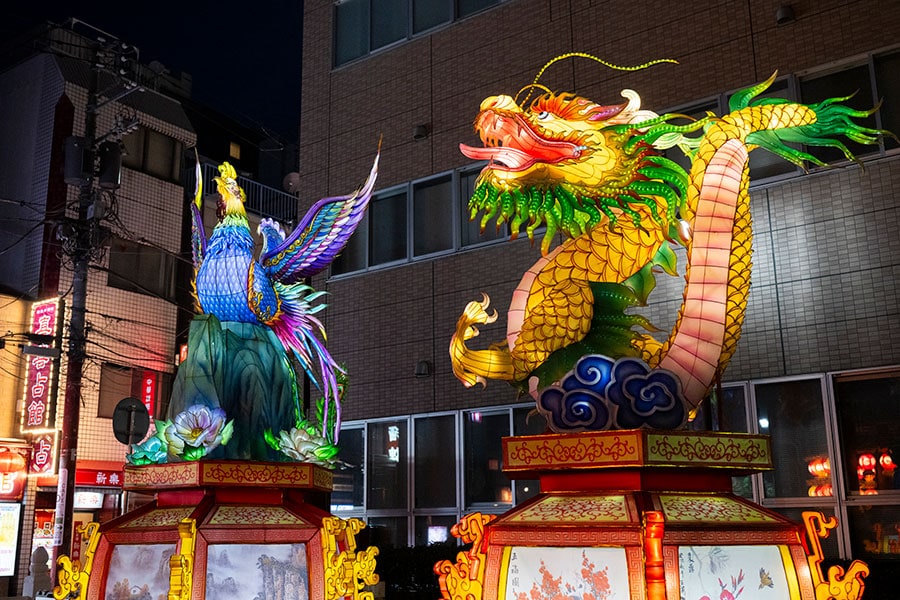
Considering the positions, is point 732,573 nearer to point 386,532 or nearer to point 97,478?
point 386,532

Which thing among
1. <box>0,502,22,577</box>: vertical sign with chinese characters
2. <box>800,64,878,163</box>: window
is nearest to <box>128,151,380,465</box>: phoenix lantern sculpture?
<box>800,64,878,163</box>: window

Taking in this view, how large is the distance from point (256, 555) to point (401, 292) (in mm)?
6505

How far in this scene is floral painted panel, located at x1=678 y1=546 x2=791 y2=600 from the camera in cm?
466

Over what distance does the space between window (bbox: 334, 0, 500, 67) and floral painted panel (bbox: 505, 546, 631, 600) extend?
9.72 meters

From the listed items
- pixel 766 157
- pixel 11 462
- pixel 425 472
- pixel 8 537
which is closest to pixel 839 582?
pixel 766 157

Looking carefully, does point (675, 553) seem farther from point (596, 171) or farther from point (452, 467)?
point (452, 467)

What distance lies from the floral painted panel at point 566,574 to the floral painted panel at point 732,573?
32cm

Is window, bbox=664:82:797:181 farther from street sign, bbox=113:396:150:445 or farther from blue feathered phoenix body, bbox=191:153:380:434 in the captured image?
street sign, bbox=113:396:150:445

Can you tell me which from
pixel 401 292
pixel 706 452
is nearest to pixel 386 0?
pixel 401 292

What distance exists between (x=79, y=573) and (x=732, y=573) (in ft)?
15.8

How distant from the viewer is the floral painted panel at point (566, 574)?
15.3 feet

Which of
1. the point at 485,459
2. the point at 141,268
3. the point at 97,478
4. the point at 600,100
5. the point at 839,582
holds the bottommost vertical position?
the point at 839,582

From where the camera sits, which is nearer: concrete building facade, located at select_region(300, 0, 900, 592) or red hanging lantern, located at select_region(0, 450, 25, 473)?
concrete building facade, located at select_region(300, 0, 900, 592)

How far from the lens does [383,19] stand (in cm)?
1442
